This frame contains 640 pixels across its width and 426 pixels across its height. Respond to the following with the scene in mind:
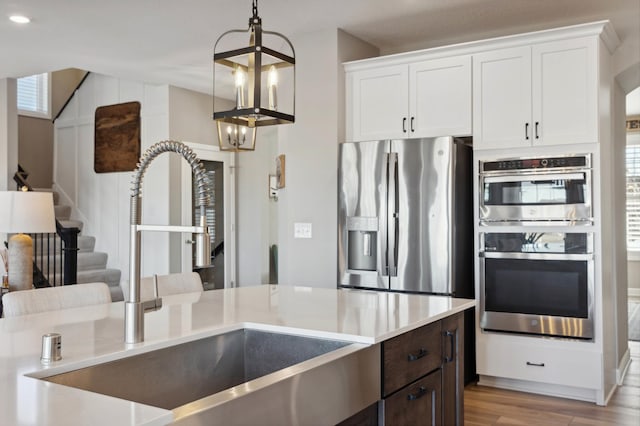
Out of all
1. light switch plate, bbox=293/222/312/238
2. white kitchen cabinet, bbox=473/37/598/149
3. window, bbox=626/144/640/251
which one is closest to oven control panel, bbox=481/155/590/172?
white kitchen cabinet, bbox=473/37/598/149

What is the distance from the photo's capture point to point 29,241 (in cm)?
470

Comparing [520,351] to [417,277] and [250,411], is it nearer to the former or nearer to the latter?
[417,277]

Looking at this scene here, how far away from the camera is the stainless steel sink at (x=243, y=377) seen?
1.33 m

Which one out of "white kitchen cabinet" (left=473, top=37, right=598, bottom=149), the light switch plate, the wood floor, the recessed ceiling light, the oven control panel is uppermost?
the recessed ceiling light

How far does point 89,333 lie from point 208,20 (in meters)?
3.30

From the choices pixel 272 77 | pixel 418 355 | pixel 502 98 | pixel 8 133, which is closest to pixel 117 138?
pixel 8 133

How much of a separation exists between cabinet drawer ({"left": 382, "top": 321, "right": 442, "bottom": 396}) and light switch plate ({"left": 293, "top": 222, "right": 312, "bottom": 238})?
8.58ft

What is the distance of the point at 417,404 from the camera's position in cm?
212

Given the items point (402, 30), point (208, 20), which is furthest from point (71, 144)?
point (402, 30)

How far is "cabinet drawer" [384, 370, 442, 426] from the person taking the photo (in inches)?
76.6

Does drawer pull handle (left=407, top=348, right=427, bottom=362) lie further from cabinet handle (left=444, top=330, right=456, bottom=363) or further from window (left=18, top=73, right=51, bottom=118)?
window (left=18, top=73, right=51, bottom=118)

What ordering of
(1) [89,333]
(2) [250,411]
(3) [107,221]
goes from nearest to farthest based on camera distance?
(2) [250,411]
(1) [89,333]
(3) [107,221]

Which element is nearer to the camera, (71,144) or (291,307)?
(291,307)

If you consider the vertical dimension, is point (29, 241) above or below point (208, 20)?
below
